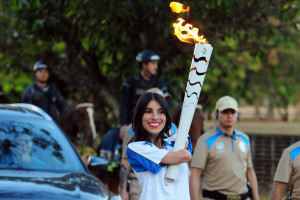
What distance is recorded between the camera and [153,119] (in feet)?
13.6

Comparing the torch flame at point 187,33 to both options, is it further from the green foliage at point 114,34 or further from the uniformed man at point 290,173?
the green foliage at point 114,34

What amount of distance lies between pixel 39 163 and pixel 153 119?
6.85 ft

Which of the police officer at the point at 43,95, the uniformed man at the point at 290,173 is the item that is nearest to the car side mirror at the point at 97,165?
the uniformed man at the point at 290,173

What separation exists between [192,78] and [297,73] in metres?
34.4

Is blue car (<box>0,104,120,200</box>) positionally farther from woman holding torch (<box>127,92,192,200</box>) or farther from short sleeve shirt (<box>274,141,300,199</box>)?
short sleeve shirt (<box>274,141,300,199</box>)

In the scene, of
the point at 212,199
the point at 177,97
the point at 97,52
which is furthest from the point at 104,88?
the point at 212,199

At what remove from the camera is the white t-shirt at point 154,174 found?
395 cm

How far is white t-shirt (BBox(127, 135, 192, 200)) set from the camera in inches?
155

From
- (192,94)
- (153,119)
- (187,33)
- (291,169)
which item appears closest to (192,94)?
(192,94)

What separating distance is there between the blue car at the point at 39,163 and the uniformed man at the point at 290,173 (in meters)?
1.47

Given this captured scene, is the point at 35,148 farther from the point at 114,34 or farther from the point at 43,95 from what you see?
the point at 114,34

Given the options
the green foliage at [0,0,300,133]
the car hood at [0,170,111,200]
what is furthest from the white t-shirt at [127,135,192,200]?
the green foliage at [0,0,300,133]

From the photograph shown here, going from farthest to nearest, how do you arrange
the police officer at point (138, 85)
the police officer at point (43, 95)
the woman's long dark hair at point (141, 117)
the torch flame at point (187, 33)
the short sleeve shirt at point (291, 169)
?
the police officer at point (43, 95) < the police officer at point (138, 85) < the short sleeve shirt at point (291, 169) < the woman's long dark hair at point (141, 117) < the torch flame at point (187, 33)

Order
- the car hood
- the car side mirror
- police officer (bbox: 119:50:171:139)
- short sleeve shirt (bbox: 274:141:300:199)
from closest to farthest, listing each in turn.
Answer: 1. the car hood
2. short sleeve shirt (bbox: 274:141:300:199)
3. the car side mirror
4. police officer (bbox: 119:50:171:139)
